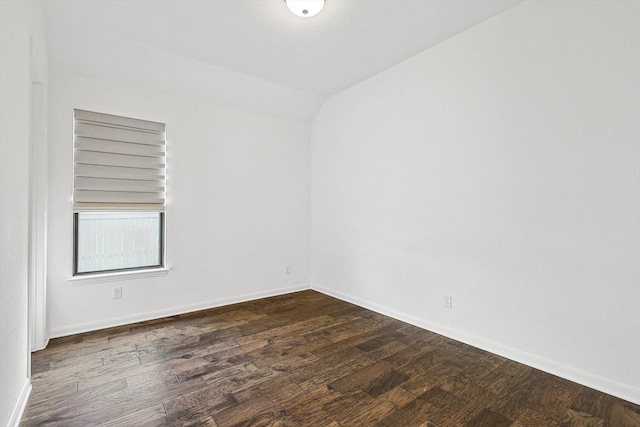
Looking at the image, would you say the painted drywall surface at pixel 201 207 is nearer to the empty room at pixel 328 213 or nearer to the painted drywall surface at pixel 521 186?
the empty room at pixel 328 213

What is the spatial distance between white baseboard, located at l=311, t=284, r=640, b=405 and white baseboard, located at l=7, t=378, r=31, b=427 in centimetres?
307

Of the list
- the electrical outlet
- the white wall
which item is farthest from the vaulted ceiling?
the electrical outlet

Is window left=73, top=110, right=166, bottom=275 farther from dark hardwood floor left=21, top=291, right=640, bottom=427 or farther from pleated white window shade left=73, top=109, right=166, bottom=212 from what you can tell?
dark hardwood floor left=21, top=291, right=640, bottom=427

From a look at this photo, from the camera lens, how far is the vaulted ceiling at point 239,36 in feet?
8.24

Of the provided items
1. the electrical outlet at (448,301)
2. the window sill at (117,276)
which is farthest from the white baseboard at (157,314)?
the electrical outlet at (448,301)

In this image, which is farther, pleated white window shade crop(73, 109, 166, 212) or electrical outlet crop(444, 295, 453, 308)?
pleated white window shade crop(73, 109, 166, 212)

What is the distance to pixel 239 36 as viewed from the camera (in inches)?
114

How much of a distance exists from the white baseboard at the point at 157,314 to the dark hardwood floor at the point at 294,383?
0.13 m

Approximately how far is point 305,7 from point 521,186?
2.22 meters

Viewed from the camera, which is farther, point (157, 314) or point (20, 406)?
point (157, 314)

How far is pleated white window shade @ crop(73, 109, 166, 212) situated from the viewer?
310 centimetres

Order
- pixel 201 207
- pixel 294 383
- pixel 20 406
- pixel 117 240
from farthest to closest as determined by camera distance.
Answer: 1. pixel 201 207
2. pixel 117 240
3. pixel 294 383
4. pixel 20 406

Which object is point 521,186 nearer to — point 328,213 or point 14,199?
point 328,213

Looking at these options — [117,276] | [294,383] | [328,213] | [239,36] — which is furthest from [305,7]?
[117,276]
